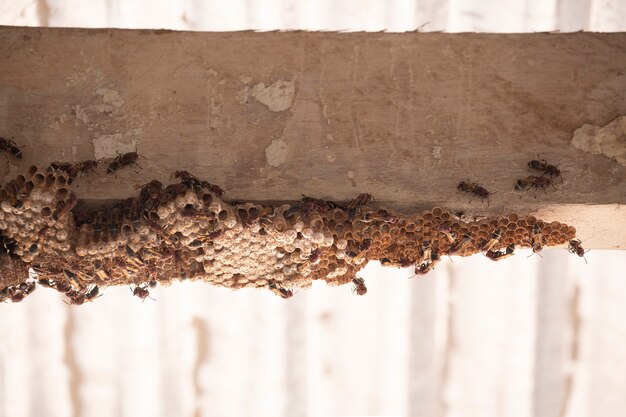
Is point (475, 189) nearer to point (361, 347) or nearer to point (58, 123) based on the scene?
point (58, 123)

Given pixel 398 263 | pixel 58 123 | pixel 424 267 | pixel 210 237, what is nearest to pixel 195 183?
pixel 210 237

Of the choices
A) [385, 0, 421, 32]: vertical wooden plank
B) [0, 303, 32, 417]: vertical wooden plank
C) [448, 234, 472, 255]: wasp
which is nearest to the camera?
[448, 234, 472, 255]: wasp

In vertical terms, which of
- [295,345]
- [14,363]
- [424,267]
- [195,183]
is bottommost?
[14,363]

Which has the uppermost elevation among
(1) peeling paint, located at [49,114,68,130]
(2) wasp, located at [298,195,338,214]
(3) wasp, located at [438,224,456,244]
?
(1) peeling paint, located at [49,114,68,130]

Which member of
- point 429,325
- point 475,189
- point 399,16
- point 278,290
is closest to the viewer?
point 475,189

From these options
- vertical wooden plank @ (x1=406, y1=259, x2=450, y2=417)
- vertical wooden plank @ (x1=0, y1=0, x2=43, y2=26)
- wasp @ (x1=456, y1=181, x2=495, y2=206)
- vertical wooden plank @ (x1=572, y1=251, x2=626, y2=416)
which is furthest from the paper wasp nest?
vertical wooden plank @ (x1=0, y1=0, x2=43, y2=26)

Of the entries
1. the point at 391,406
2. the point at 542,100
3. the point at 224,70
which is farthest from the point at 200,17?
the point at 391,406

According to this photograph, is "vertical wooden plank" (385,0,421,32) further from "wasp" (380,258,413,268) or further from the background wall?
"wasp" (380,258,413,268)
